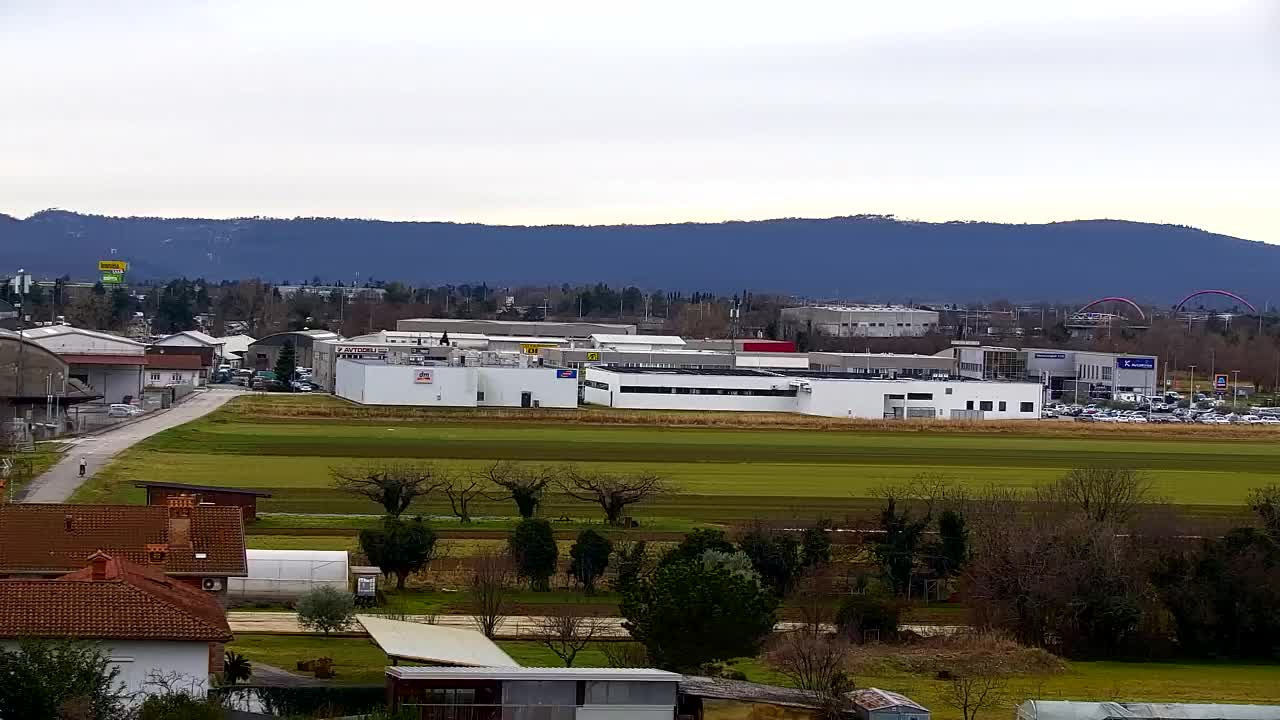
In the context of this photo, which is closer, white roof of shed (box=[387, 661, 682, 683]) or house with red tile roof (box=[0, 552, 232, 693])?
house with red tile roof (box=[0, 552, 232, 693])

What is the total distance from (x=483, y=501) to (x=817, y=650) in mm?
21664

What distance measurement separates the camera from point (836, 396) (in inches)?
3438

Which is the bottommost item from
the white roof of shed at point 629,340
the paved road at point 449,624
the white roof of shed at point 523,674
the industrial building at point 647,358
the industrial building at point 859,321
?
the paved road at point 449,624

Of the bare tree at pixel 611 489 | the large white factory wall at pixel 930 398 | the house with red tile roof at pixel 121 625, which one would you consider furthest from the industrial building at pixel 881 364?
the house with red tile roof at pixel 121 625

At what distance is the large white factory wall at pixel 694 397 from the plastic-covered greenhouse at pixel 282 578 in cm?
5712

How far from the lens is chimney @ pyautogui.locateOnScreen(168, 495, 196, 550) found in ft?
82.3

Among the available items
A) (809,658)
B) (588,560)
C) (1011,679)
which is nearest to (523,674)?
(809,658)

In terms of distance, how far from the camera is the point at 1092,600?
97.5ft

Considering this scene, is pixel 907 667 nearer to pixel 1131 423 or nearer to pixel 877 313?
pixel 1131 423

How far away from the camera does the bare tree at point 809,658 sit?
22938 millimetres

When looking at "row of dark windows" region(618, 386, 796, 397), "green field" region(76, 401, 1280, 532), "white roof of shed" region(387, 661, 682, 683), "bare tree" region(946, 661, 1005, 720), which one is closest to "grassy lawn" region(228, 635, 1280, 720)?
"bare tree" region(946, 661, 1005, 720)

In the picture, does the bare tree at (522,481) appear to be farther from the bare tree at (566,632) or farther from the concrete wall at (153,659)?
the concrete wall at (153,659)

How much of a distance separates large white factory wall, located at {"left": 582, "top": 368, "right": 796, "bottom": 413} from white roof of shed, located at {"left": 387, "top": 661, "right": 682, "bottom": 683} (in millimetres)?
66675

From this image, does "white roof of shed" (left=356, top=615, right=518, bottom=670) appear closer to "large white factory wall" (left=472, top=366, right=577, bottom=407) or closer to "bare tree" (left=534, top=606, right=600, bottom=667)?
"bare tree" (left=534, top=606, right=600, bottom=667)
